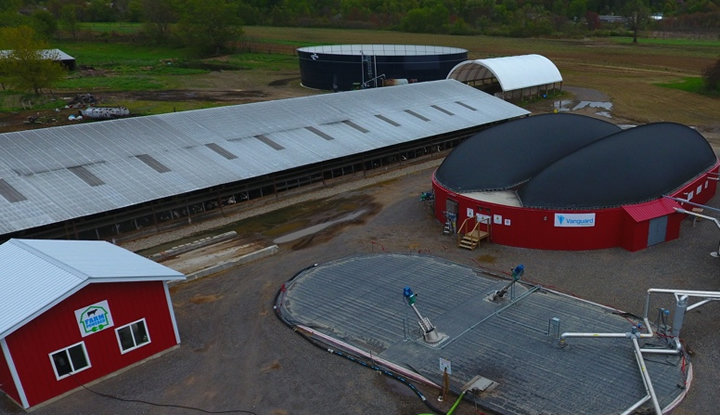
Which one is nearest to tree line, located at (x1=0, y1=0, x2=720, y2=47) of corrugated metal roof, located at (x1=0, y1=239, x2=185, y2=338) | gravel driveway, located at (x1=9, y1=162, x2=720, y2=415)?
gravel driveway, located at (x1=9, y1=162, x2=720, y2=415)

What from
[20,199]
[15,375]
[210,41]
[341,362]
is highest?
[210,41]

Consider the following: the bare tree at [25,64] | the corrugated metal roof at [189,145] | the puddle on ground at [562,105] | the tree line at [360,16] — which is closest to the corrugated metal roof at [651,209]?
the corrugated metal roof at [189,145]

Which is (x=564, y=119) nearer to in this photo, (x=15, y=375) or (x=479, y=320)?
(x=479, y=320)

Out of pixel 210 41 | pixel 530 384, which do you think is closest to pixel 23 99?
pixel 210 41

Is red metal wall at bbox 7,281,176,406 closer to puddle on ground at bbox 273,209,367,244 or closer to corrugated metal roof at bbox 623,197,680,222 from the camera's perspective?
puddle on ground at bbox 273,209,367,244

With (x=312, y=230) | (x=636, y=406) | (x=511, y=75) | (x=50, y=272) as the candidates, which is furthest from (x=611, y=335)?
(x=511, y=75)

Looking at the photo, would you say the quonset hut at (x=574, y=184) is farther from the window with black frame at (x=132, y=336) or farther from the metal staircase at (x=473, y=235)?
the window with black frame at (x=132, y=336)
